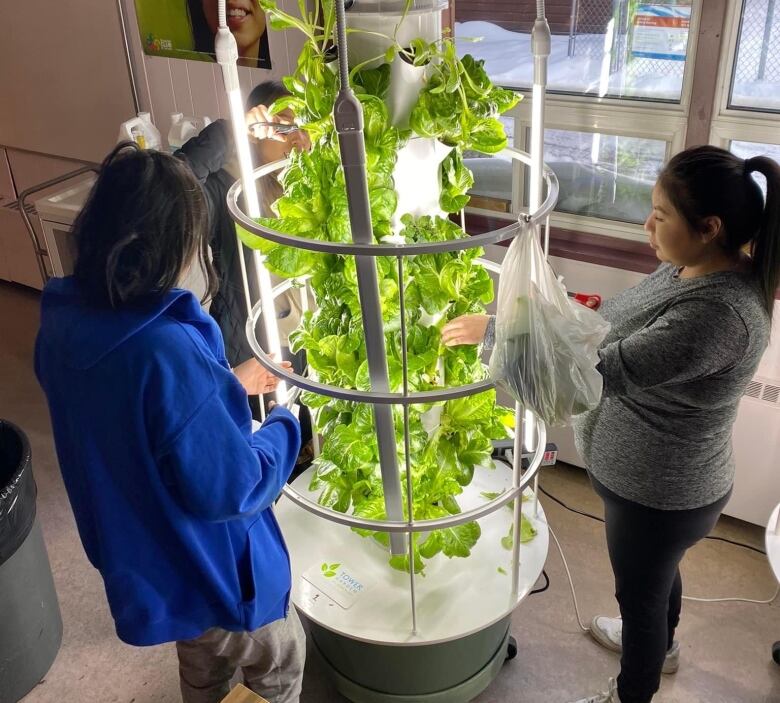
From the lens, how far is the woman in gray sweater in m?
1.34

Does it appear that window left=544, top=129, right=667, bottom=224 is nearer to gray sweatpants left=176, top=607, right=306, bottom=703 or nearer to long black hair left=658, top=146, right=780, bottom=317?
long black hair left=658, top=146, right=780, bottom=317

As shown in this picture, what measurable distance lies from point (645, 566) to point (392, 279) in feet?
2.45

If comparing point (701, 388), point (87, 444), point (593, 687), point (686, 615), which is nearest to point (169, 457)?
point (87, 444)

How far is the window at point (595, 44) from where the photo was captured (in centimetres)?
205

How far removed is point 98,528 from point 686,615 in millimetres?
1548

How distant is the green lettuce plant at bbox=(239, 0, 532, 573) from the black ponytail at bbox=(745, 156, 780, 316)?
0.42m

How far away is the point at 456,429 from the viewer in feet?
5.20

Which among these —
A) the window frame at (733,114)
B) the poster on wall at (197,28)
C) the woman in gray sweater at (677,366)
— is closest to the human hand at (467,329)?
the woman in gray sweater at (677,366)

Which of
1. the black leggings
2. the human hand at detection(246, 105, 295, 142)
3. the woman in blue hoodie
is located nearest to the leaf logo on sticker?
the woman in blue hoodie

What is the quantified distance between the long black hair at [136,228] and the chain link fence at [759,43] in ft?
4.79

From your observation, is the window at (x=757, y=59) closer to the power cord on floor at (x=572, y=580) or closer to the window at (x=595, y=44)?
the window at (x=595, y=44)

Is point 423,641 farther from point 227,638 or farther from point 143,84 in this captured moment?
point 143,84

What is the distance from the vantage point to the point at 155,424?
45.1 inches

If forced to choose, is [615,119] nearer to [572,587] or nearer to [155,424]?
[572,587]
